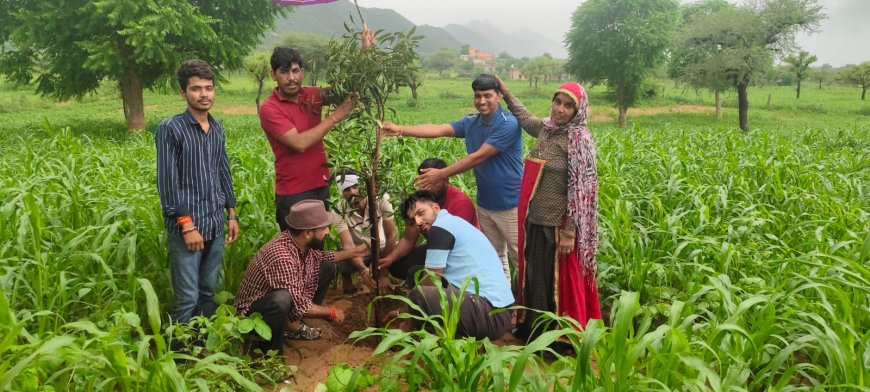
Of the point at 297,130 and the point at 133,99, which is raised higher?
the point at 133,99

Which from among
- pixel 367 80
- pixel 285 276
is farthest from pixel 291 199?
pixel 367 80

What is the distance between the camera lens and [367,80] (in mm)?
2633

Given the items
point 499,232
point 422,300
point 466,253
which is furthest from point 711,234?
point 422,300

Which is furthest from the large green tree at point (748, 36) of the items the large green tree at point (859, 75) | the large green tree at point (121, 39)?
the large green tree at point (859, 75)

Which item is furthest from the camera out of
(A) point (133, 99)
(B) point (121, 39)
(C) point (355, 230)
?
(A) point (133, 99)

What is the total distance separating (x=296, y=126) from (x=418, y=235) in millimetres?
1046

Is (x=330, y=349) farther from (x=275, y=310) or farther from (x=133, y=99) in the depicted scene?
(x=133, y=99)

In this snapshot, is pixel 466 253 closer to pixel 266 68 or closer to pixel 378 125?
pixel 378 125

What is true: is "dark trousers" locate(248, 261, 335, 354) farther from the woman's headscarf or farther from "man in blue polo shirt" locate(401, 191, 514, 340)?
the woman's headscarf

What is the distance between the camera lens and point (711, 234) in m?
3.95

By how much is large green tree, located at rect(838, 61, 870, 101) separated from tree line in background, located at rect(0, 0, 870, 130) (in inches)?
665

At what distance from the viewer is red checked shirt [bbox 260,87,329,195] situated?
9.61 ft

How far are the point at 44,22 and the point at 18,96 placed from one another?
1964cm

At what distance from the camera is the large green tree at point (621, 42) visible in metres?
22.3
